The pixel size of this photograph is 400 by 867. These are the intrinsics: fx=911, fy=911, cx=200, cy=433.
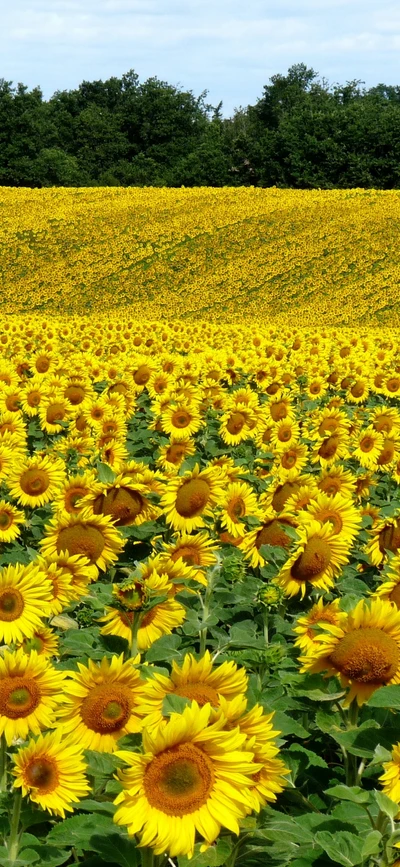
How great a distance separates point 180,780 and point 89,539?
7.49ft

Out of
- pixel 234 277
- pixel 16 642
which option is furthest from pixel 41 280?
pixel 16 642

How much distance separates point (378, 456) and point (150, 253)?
97.3 feet

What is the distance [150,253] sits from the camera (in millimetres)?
34812

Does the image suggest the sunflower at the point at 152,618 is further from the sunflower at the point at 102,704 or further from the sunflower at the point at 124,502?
the sunflower at the point at 124,502

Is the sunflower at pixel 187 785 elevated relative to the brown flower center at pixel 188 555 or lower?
elevated

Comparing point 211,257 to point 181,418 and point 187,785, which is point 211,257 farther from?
point 187,785

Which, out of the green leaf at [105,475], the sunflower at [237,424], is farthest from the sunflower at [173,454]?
the green leaf at [105,475]

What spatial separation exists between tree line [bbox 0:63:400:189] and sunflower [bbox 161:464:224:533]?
5234cm

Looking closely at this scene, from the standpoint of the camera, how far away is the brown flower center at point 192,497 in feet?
14.4

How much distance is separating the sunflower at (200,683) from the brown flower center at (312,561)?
153cm

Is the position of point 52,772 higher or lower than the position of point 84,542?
higher

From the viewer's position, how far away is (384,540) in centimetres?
394

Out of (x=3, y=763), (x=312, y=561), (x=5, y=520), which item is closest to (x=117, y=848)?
(x=3, y=763)

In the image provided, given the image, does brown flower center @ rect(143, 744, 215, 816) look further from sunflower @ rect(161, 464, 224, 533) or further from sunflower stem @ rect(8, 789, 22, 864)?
sunflower @ rect(161, 464, 224, 533)
